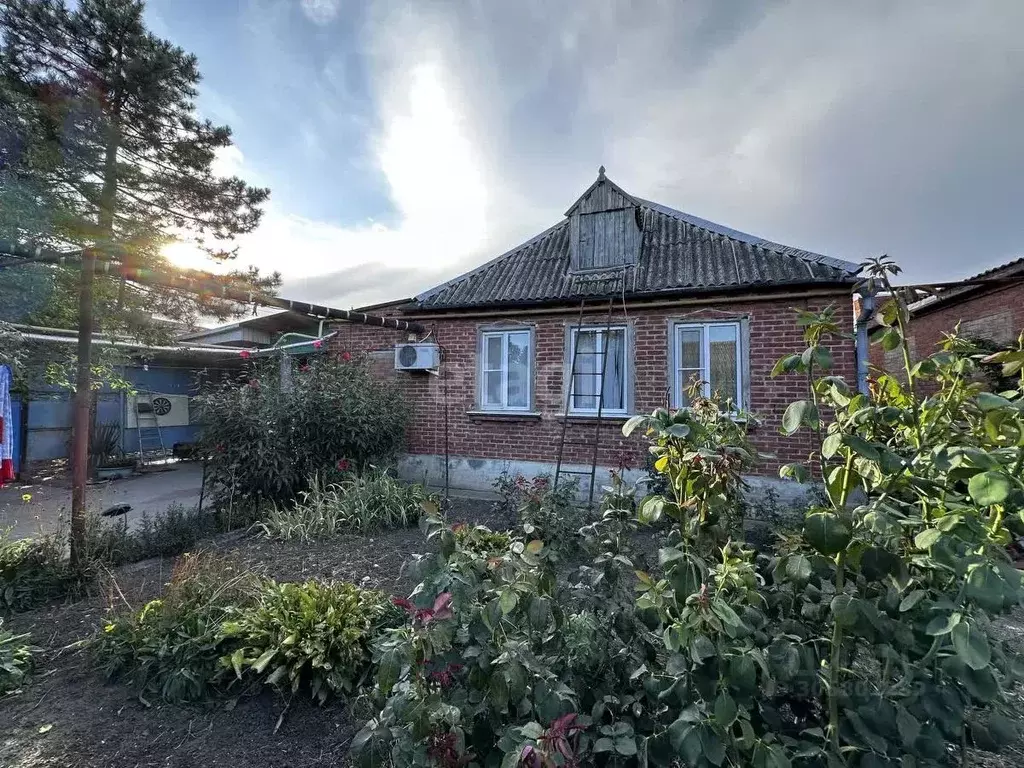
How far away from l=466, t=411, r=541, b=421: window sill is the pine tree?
4320 mm

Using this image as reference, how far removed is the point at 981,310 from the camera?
8.51 metres

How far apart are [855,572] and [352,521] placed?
5.08 m

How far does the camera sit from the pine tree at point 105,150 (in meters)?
5.02

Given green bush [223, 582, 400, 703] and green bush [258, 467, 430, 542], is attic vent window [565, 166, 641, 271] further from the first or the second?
green bush [223, 582, 400, 703]

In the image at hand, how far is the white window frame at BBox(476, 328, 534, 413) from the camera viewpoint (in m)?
7.71

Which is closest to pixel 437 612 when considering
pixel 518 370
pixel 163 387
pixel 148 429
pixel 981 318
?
pixel 518 370

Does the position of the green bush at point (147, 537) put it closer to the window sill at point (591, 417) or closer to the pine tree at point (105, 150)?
the pine tree at point (105, 150)

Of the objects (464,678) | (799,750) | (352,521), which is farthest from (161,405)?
(799,750)

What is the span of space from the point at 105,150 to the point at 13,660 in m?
6.01

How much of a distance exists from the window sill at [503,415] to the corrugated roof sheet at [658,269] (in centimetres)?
177

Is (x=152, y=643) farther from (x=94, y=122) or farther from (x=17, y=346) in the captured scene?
(x=94, y=122)

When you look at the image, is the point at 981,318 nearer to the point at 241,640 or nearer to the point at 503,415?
the point at 503,415

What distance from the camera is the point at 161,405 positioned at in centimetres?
1346

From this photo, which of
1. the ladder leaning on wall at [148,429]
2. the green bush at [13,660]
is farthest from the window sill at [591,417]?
the ladder leaning on wall at [148,429]
